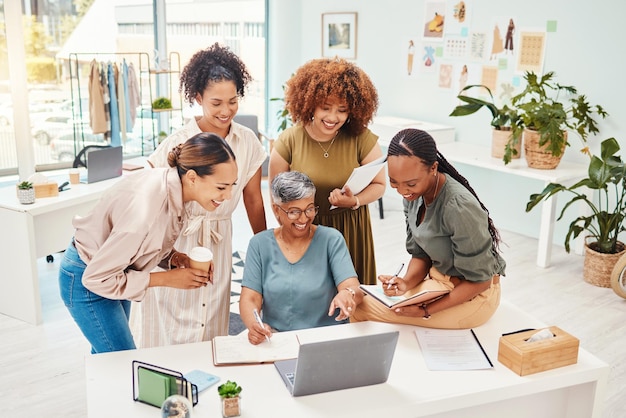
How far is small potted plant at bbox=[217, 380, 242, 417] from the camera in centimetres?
175

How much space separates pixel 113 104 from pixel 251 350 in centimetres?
458

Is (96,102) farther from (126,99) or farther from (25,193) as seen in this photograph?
(25,193)

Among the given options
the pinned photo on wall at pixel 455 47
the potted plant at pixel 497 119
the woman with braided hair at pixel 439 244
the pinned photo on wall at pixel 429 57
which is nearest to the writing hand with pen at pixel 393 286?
the woman with braided hair at pixel 439 244

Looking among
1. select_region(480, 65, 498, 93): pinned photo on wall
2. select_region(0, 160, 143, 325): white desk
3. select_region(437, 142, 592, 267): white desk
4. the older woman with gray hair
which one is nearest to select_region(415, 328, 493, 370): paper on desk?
the older woman with gray hair

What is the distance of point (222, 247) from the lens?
8.55 feet

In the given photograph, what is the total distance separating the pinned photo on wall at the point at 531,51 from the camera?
201 inches

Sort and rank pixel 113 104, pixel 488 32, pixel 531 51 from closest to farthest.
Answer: pixel 531 51
pixel 488 32
pixel 113 104

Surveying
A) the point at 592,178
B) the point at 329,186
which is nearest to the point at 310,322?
the point at 329,186

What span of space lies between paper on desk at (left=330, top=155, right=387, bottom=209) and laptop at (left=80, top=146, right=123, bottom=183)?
6.74 feet

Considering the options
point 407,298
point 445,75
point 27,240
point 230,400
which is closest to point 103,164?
point 27,240

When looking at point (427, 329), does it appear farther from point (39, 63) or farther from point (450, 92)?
point (39, 63)

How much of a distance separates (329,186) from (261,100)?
211 inches

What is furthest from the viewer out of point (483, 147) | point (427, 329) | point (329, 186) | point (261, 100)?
point (261, 100)

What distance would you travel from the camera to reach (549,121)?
181 inches
